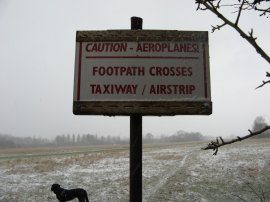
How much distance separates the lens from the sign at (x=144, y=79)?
271cm

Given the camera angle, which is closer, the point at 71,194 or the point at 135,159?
the point at 135,159

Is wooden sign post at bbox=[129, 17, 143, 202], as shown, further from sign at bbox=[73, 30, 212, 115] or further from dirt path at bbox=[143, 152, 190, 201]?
dirt path at bbox=[143, 152, 190, 201]

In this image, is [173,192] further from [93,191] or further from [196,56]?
[196,56]

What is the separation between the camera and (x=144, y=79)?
2713 millimetres

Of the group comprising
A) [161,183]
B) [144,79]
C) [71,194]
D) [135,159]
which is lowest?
[161,183]

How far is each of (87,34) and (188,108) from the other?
1.05 m

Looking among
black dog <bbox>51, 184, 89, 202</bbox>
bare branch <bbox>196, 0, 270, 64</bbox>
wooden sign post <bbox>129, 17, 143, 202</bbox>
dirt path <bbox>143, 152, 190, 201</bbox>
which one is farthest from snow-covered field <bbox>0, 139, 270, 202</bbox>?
bare branch <bbox>196, 0, 270, 64</bbox>

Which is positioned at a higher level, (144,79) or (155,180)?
(144,79)

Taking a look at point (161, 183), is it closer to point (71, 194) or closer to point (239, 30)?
point (71, 194)

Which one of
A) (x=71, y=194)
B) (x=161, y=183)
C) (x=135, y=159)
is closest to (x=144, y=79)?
(x=135, y=159)

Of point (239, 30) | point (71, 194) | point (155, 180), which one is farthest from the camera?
point (155, 180)

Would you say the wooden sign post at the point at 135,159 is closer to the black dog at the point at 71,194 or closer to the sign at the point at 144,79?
the sign at the point at 144,79

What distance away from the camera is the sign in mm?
2713

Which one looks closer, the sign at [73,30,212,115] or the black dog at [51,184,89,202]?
the sign at [73,30,212,115]
